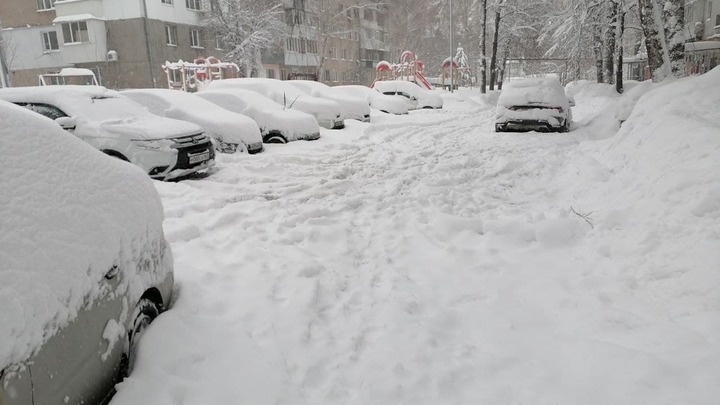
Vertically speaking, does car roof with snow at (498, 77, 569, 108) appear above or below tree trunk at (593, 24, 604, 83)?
below

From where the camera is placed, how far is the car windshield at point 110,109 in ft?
26.7

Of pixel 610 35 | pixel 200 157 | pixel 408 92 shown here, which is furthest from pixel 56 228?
pixel 610 35

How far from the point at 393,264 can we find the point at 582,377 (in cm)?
219

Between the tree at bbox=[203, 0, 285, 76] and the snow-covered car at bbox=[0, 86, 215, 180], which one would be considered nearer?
the snow-covered car at bbox=[0, 86, 215, 180]

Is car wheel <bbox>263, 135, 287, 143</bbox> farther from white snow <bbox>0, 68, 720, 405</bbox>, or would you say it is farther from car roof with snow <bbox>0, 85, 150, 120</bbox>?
white snow <bbox>0, 68, 720, 405</bbox>

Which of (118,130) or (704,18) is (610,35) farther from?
(118,130)

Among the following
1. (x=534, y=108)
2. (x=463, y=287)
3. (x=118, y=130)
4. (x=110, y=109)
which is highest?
(x=110, y=109)

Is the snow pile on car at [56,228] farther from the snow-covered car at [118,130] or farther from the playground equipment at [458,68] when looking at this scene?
the playground equipment at [458,68]

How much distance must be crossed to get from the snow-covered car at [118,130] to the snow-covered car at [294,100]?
21.7 ft

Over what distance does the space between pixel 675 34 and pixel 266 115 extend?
383 inches

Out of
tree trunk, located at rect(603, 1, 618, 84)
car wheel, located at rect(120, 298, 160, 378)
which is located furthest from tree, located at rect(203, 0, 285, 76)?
car wheel, located at rect(120, 298, 160, 378)

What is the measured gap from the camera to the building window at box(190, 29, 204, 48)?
3705 centimetres

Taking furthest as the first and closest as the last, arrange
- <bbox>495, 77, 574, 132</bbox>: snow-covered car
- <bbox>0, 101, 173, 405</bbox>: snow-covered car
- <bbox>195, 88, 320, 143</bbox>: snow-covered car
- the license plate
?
<bbox>495, 77, 574, 132</bbox>: snow-covered car, <bbox>195, 88, 320, 143</bbox>: snow-covered car, the license plate, <bbox>0, 101, 173, 405</bbox>: snow-covered car

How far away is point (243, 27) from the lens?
36.8m
